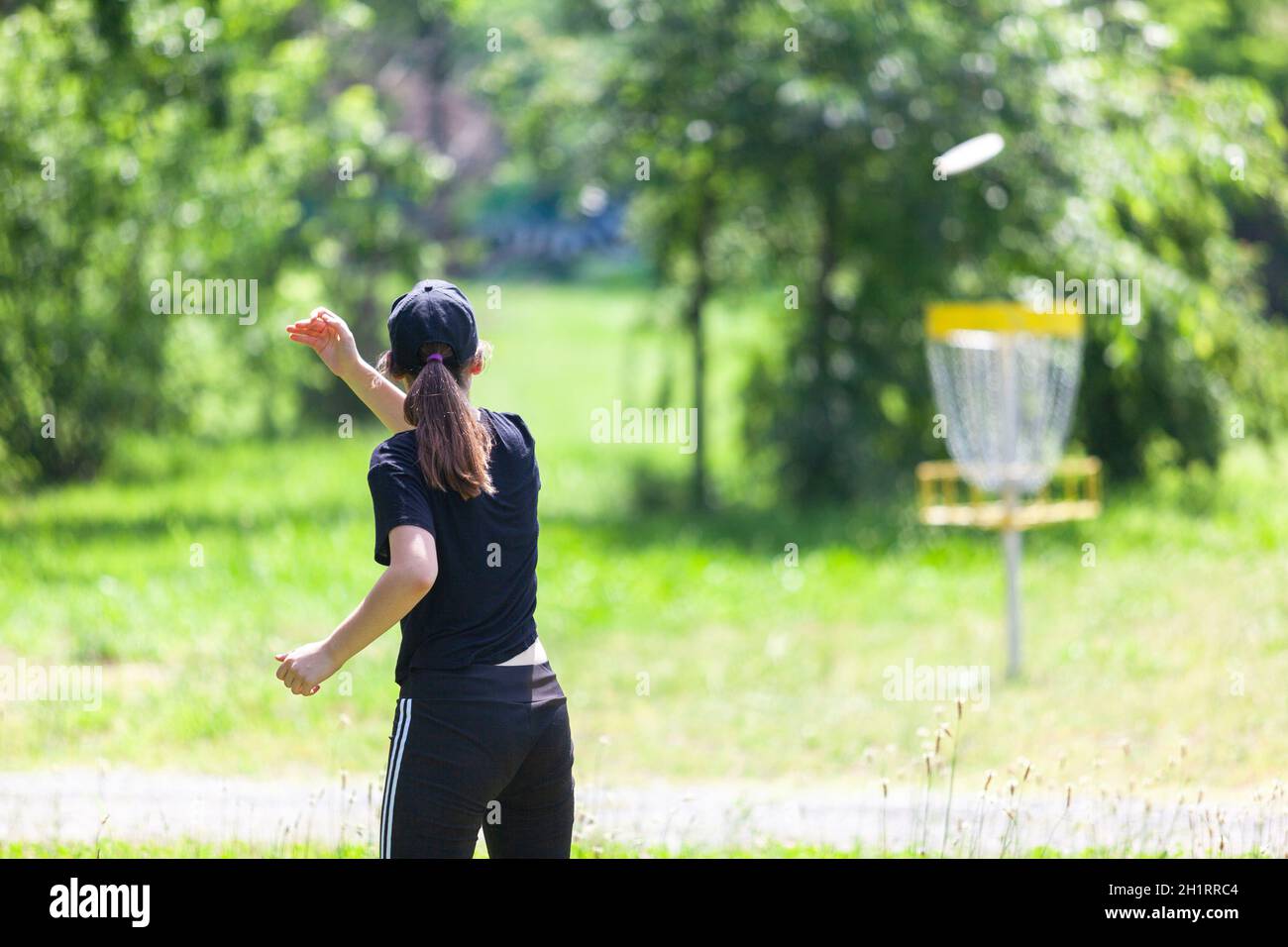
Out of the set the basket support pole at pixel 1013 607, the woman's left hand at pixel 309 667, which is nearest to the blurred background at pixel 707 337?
the basket support pole at pixel 1013 607

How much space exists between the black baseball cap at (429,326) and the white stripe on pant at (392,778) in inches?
31.5

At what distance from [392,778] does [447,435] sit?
79 cm

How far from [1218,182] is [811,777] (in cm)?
1035

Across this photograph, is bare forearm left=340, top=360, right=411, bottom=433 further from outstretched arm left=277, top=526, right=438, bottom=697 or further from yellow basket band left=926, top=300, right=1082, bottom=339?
yellow basket band left=926, top=300, right=1082, bottom=339

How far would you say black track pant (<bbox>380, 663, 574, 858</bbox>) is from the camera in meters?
3.78

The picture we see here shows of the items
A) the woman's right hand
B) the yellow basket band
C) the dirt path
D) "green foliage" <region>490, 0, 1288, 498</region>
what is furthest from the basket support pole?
the woman's right hand

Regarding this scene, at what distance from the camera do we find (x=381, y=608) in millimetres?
3660

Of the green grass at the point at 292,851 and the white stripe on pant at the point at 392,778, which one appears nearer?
the white stripe on pant at the point at 392,778

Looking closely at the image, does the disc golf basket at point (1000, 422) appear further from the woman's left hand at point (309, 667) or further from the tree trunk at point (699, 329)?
the woman's left hand at point (309, 667)

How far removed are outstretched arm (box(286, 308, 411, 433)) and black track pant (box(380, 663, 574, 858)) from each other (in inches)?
28.7

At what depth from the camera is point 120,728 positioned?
28.5ft

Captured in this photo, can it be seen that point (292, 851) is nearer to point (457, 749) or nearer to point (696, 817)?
point (696, 817)

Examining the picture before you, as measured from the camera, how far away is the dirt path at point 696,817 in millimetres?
5688
